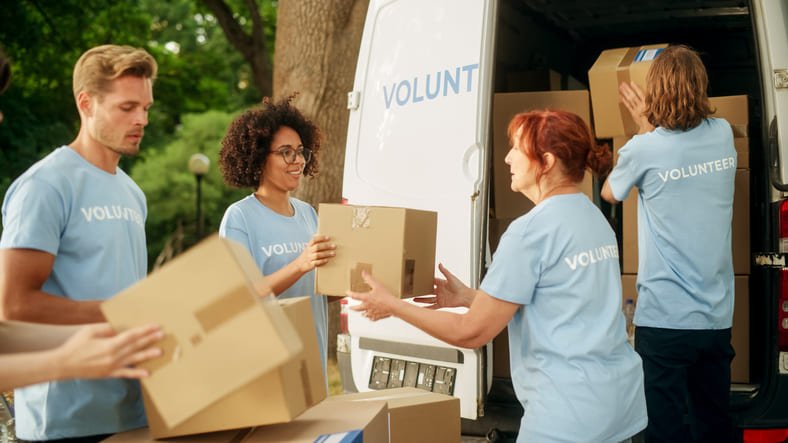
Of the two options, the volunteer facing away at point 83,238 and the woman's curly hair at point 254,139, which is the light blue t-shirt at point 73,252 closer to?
the volunteer facing away at point 83,238

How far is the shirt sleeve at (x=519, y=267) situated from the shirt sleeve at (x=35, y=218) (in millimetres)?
1121

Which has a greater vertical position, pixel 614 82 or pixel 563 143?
pixel 614 82

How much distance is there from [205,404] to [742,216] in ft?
10.3

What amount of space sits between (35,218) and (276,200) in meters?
1.23

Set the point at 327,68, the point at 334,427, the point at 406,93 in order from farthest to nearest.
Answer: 1. the point at 327,68
2. the point at 406,93
3. the point at 334,427

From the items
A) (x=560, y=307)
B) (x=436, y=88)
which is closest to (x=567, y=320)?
(x=560, y=307)

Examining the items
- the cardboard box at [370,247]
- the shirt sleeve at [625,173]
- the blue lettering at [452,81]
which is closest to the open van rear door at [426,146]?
the blue lettering at [452,81]

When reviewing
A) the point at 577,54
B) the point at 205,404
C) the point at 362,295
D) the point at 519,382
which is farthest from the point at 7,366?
the point at 577,54

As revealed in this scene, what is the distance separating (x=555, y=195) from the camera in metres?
2.38

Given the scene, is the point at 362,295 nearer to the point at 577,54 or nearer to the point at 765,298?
the point at 765,298

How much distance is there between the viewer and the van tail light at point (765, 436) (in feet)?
11.2

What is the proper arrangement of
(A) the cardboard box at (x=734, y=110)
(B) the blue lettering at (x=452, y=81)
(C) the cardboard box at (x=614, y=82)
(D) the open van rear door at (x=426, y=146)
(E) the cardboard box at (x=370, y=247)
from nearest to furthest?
(E) the cardboard box at (x=370, y=247) → (D) the open van rear door at (x=426, y=146) → (B) the blue lettering at (x=452, y=81) → (A) the cardboard box at (x=734, y=110) → (C) the cardboard box at (x=614, y=82)

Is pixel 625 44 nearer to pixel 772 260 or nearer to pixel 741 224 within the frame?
pixel 741 224

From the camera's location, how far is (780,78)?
332 cm
